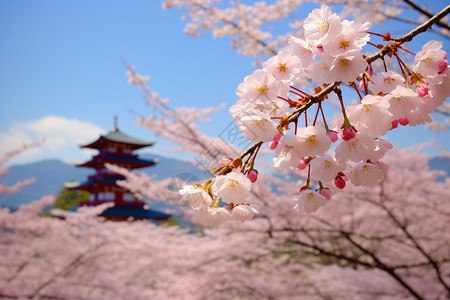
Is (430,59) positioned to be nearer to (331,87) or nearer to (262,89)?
(331,87)

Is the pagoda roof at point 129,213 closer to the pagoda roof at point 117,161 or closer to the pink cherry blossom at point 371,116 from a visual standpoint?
the pagoda roof at point 117,161

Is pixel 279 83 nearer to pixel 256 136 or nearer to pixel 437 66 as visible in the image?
pixel 256 136

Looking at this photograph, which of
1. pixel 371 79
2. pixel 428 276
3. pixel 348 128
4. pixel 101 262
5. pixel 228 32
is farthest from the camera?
pixel 101 262

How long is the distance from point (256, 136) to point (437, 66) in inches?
20.1

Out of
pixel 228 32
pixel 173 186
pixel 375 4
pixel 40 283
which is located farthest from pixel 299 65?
pixel 40 283

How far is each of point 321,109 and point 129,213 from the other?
2357 centimetres

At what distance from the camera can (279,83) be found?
83 cm

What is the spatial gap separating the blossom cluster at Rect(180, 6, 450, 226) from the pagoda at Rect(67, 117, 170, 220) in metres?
Result: 22.0

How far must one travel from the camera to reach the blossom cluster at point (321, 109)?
29.5 inches

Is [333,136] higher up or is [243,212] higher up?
[333,136]

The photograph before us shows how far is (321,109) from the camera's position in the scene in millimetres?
796

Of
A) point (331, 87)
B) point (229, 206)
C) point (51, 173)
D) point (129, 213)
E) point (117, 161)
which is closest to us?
point (331, 87)

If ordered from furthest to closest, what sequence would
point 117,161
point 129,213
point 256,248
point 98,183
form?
point 117,161
point 98,183
point 129,213
point 256,248

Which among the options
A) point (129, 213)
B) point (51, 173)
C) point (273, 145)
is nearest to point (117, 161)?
point (129, 213)
